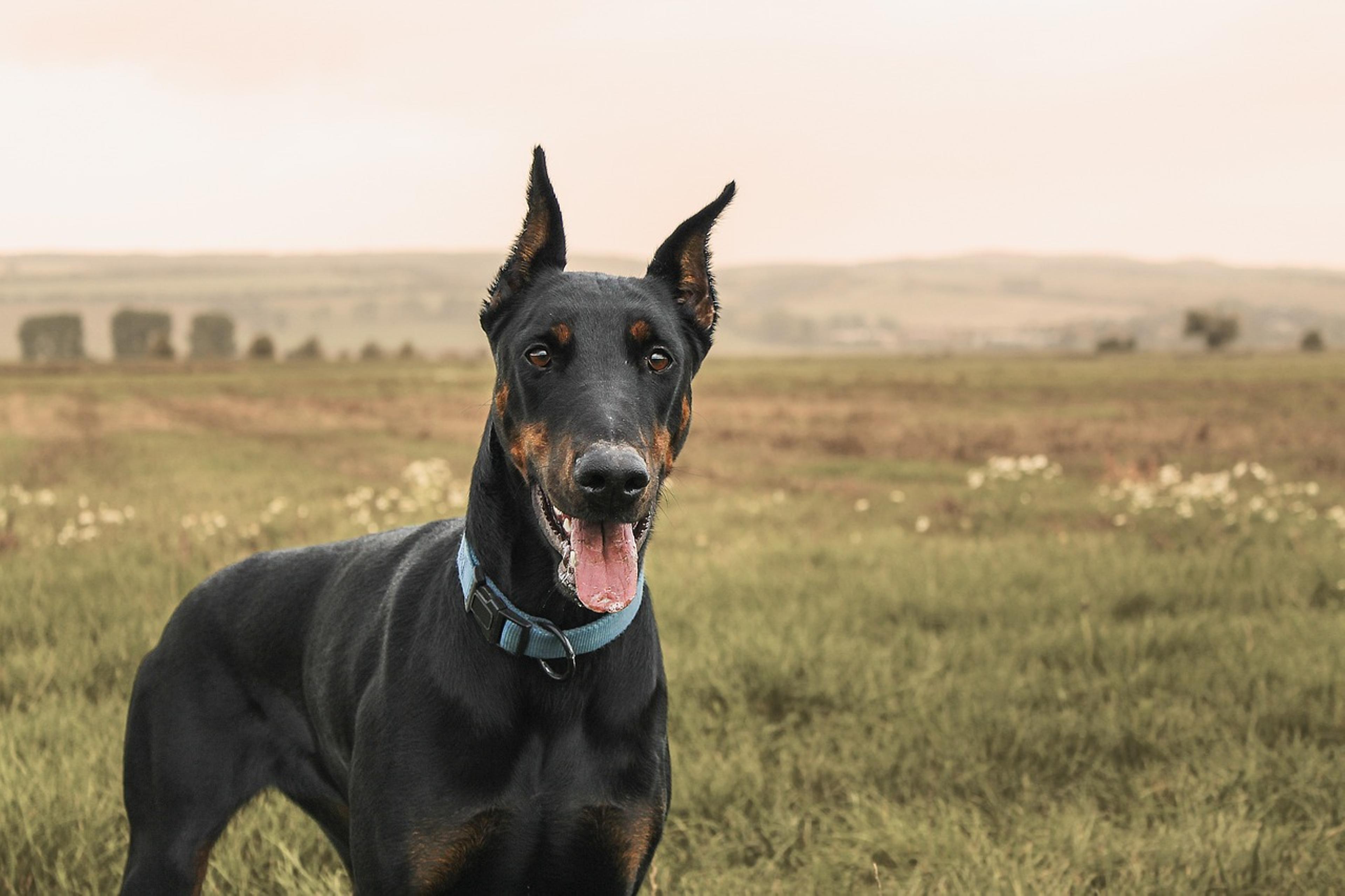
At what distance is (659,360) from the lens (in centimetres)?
296

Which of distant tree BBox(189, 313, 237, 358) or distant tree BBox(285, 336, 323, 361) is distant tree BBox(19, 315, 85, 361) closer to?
distant tree BBox(189, 313, 237, 358)

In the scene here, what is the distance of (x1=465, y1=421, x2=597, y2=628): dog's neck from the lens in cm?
284

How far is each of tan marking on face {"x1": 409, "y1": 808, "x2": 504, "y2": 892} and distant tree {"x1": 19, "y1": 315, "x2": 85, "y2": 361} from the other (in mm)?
94855

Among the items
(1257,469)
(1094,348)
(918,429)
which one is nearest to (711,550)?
(1257,469)

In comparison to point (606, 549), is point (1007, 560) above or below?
below

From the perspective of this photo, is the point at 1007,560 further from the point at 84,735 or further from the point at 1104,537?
the point at 84,735

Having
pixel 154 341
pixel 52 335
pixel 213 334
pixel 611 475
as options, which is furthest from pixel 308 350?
pixel 611 475

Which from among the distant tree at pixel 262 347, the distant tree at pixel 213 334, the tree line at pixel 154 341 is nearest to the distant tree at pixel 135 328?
the tree line at pixel 154 341

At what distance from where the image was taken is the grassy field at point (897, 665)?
3.96 m

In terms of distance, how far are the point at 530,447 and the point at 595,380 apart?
24 centimetres

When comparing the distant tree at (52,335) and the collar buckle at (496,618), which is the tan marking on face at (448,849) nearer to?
the collar buckle at (496,618)

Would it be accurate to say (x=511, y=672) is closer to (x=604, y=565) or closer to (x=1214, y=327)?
(x=604, y=565)

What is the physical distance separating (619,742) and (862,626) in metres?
Result: 4.03

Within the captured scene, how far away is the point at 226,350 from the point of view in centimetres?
9175
